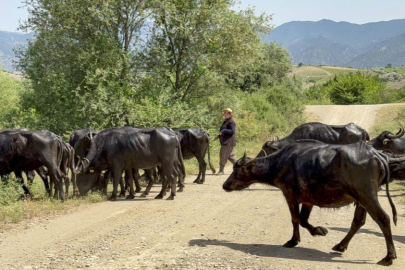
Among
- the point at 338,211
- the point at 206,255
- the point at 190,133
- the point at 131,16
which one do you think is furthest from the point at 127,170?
the point at 131,16

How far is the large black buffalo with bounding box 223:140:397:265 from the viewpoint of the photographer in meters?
7.86

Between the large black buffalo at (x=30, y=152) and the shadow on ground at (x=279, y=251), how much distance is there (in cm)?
571

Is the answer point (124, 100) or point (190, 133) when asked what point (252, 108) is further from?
point (190, 133)

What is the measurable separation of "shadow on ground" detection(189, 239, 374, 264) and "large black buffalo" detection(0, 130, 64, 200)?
5713mm

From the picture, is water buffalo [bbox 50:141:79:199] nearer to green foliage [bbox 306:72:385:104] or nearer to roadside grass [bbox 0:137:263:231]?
roadside grass [bbox 0:137:263:231]

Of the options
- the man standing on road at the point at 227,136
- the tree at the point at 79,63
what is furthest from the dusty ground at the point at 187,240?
the tree at the point at 79,63

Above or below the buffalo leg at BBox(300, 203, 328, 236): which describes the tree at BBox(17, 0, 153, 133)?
above

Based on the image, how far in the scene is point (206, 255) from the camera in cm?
828

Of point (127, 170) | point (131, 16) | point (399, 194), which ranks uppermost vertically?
point (131, 16)

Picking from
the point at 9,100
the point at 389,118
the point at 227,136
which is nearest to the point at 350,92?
the point at 389,118

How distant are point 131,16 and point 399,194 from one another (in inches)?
578

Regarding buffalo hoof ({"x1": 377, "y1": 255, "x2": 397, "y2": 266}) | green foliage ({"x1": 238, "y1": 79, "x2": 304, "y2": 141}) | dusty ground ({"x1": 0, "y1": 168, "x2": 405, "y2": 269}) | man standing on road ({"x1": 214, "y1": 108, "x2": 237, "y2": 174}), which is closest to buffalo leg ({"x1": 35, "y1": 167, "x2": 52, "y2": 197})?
dusty ground ({"x1": 0, "y1": 168, "x2": 405, "y2": 269})

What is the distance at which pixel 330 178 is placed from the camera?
816 cm

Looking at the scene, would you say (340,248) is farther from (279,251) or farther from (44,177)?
(44,177)
